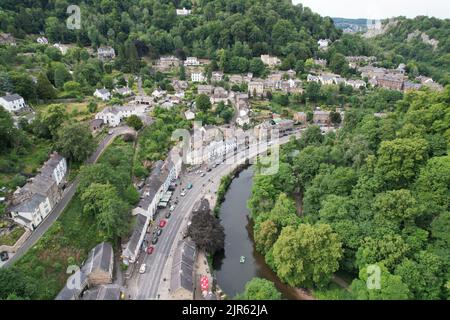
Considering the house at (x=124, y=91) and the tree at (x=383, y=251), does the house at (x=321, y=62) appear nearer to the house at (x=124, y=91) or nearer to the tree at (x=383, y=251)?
the house at (x=124, y=91)

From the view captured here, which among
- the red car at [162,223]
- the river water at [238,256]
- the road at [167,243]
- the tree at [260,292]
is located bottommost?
the river water at [238,256]

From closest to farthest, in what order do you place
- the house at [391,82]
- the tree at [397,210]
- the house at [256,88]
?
the tree at [397,210], the house at [256,88], the house at [391,82]

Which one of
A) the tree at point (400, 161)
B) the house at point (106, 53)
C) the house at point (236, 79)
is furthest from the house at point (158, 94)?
the tree at point (400, 161)

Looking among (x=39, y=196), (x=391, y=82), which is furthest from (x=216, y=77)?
(x=39, y=196)

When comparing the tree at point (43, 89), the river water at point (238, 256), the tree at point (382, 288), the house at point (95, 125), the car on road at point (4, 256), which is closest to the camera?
the tree at point (382, 288)

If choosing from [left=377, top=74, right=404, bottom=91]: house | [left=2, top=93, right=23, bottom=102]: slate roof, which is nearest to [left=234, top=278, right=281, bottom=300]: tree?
[left=2, top=93, right=23, bottom=102]: slate roof

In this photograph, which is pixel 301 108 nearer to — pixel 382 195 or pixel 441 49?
pixel 382 195

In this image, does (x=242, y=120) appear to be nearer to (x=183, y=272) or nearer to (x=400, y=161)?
(x=400, y=161)
